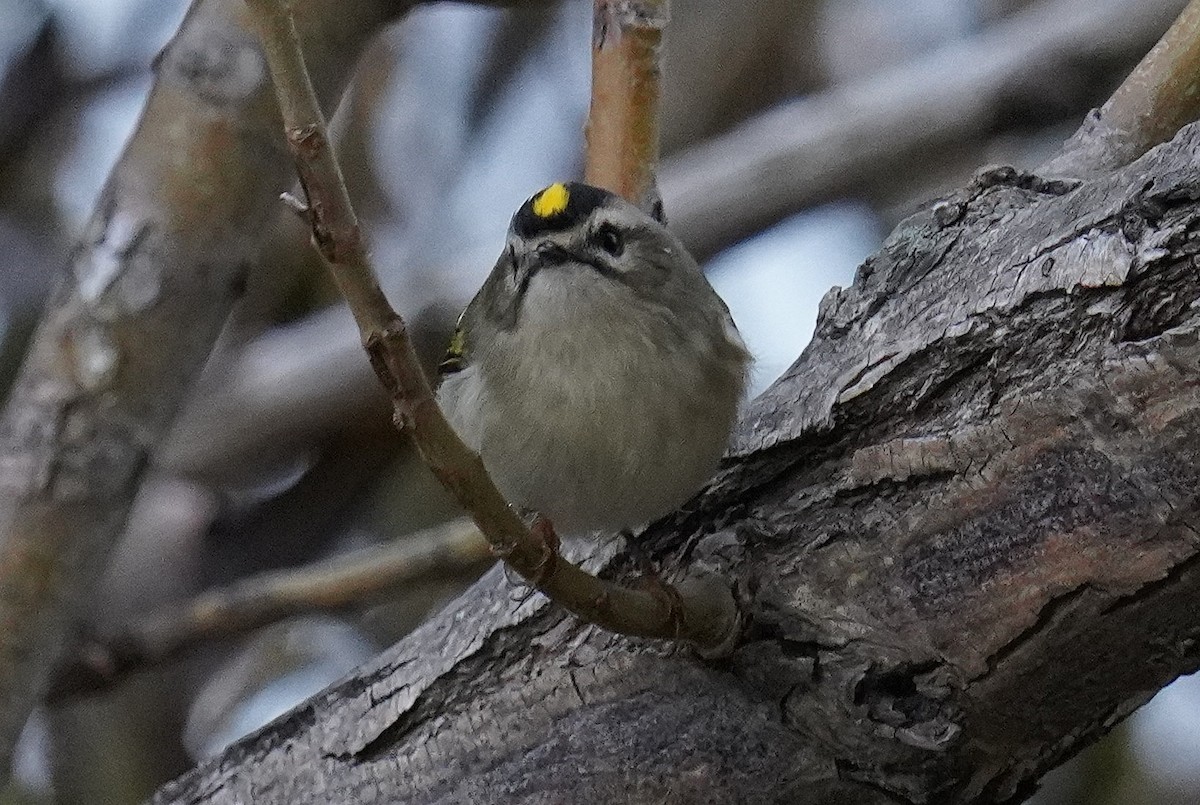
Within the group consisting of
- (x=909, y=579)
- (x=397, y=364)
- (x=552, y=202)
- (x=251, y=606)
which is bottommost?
→ (x=909, y=579)

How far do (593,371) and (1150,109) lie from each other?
82 cm

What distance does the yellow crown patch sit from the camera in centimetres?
182

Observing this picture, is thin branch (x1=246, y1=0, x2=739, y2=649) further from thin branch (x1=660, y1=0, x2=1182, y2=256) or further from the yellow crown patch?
thin branch (x1=660, y1=0, x2=1182, y2=256)

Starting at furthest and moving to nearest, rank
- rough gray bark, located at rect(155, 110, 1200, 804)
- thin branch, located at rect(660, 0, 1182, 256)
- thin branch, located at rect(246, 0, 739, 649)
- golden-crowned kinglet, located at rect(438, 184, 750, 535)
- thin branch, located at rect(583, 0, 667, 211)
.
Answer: thin branch, located at rect(660, 0, 1182, 256)
thin branch, located at rect(583, 0, 667, 211)
golden-crowned kinglet, located at rect(438, 184, 750, 535)
rough gray bark, located at rect(155, 110, 1200, 804)
thin branch, located at rect(246, 0, 739, 649)

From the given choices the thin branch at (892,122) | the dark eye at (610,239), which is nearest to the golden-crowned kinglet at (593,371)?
the dark eye at (610,239)

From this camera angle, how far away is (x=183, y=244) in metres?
1.77

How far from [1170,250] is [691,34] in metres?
2.51

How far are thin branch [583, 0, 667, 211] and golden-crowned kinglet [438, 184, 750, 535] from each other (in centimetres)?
23

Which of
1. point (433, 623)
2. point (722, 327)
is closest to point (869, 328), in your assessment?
point (722, 327)

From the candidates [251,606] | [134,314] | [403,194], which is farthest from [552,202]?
[403,194]

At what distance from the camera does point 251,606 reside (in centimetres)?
212

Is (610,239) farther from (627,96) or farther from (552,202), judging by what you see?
(627,96)

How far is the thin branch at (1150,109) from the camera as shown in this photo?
1820 millimetres

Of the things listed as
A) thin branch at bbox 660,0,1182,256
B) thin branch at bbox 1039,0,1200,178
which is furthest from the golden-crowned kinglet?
thin branch at bbox 660,0,1182,256
